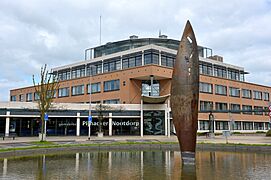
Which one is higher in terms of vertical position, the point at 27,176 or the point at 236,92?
the point at 236,92

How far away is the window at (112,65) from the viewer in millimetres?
60625

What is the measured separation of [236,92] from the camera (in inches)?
2763

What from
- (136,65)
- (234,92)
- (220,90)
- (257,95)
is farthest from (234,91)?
(136,65)

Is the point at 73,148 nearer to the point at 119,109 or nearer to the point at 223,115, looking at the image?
the point at 119,109

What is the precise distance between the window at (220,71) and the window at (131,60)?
20715 mm

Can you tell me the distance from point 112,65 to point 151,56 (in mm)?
10102

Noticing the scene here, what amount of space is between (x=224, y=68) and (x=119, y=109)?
33.0 metres

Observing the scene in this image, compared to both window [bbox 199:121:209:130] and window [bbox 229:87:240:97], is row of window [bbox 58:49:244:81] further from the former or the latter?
window [bbox 199:121:209:130]

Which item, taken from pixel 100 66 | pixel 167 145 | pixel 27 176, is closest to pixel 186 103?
pixel 27 176

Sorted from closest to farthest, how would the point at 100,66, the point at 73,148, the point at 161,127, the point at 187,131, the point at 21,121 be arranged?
1. the point at 187,131
2. the point at 73,148
3. the point at 21,121
4. the point at 161,127
5. the point at 100,66

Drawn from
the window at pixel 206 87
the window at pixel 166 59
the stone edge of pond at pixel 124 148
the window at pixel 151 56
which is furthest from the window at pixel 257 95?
the stone edge of pond at pixel 124 148

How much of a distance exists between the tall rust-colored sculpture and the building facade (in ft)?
92.6

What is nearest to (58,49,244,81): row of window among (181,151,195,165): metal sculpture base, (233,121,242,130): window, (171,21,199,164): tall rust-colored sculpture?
(233,121,242,130): window

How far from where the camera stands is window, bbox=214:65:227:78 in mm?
68438
